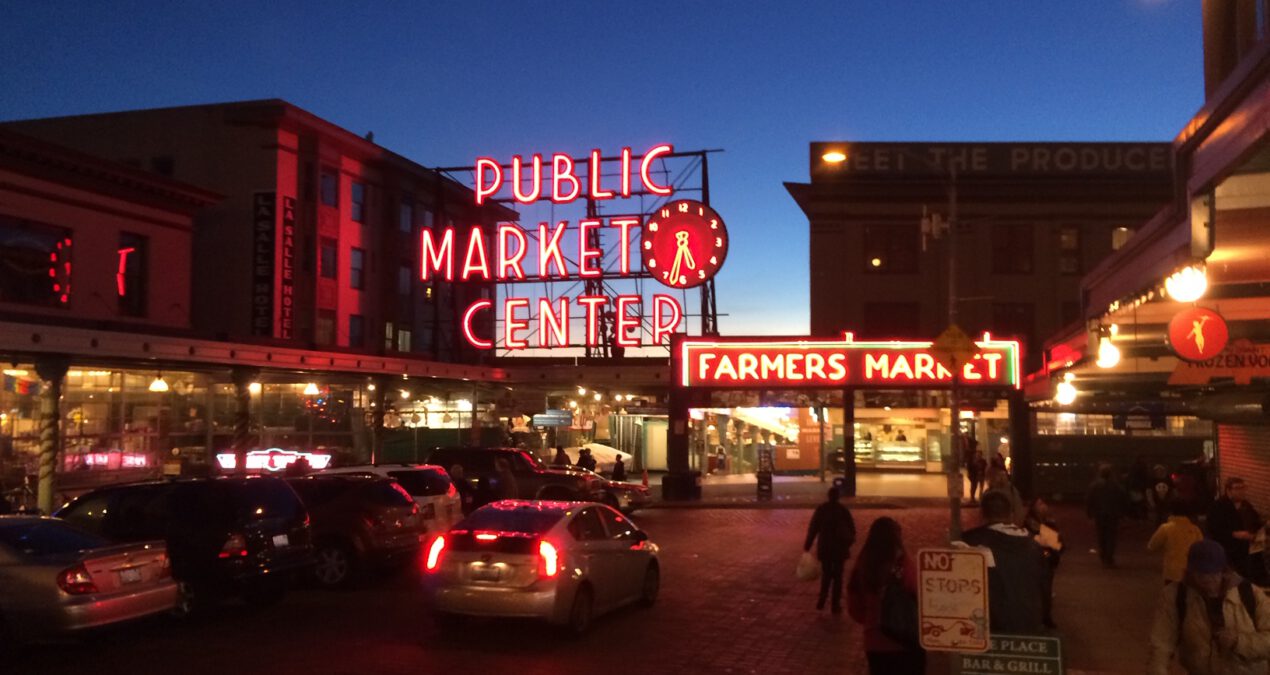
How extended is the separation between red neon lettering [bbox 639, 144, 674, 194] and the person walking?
34.6m

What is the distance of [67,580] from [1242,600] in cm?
A: 993

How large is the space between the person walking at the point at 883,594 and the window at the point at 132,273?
29.4 m

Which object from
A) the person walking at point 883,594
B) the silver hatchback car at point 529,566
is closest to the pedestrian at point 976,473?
the silver hatchback car at point 529,566

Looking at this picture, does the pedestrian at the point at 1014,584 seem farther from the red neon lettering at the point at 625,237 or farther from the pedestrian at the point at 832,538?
the red neon lettering at the point at 625,237

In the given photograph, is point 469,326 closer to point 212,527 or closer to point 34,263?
point 34,263

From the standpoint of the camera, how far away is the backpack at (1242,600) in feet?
20.1

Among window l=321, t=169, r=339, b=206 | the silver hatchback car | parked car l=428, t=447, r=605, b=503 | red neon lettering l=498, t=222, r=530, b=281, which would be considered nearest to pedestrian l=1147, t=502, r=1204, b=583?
the silver hatchback car

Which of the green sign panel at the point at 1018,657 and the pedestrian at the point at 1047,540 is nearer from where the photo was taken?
the green sign panel at the point at 1018,657

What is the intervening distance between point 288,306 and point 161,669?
2957cm

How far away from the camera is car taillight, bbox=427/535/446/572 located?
13012 millimetres

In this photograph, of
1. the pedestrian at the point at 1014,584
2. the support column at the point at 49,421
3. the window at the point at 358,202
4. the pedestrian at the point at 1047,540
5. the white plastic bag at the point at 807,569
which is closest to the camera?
the pedestrian at the point at 1014,584

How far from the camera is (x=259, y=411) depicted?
99.1ft

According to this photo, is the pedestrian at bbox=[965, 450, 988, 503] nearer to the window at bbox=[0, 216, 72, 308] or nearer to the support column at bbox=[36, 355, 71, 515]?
the support column at bbox=[36, 355, 71, 515]

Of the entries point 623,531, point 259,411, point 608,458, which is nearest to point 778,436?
point 608,458
